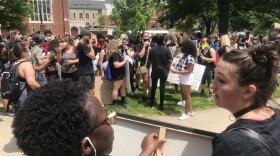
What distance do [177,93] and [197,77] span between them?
1.99 meters

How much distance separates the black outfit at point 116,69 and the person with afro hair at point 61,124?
5.83 m

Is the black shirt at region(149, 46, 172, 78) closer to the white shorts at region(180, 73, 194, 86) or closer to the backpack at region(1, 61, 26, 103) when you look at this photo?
the white shorts at region(180, 73, 194, 86)

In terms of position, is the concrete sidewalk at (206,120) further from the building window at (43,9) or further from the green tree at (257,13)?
the building window at (43,9)

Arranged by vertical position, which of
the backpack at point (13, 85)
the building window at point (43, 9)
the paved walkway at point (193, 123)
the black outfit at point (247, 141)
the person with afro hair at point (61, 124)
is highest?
the building window at point (43, 9)

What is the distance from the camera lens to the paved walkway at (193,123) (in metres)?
5.53

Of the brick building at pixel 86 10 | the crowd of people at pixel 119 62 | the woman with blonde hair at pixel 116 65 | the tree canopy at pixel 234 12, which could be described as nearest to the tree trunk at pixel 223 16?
the tree canopy at pixel 234 12

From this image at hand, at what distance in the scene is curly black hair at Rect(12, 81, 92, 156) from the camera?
1298 millimetres

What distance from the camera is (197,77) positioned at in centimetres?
747

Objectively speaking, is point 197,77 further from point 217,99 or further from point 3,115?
point 217,99

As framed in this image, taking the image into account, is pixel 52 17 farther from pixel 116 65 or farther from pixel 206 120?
pixel 206 120

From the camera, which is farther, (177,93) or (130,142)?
(177,93)

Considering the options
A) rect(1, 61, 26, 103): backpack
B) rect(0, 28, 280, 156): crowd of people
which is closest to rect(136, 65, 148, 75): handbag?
rect(1, 61, 26, 103): backpack

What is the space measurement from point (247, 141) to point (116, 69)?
19.9ft

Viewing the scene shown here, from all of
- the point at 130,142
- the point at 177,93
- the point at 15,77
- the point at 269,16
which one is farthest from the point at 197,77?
the point at 269,16
